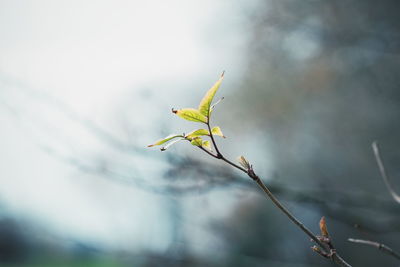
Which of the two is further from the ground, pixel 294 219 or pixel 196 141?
pixel 196 141

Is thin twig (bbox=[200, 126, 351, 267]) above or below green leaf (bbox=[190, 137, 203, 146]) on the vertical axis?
below

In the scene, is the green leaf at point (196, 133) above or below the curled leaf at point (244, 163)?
above

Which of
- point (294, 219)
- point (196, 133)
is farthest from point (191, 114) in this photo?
point (294, 219)

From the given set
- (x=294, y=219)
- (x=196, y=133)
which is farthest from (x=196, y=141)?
(x=294, y=219)

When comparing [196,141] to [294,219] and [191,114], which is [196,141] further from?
[294,219]

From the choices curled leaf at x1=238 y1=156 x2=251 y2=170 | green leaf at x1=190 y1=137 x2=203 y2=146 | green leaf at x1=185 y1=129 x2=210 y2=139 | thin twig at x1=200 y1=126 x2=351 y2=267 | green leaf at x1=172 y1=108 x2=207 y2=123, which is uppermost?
green leaf at x1=172 y1=108 x2=207 y2=123

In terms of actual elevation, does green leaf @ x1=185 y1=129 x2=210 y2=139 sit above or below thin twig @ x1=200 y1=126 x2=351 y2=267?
above

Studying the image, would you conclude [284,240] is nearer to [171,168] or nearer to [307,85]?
[307,85]

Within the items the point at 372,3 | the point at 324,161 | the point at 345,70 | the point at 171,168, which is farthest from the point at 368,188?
the point at 171,168

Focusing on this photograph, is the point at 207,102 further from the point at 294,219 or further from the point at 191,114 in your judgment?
the point at 294,219
